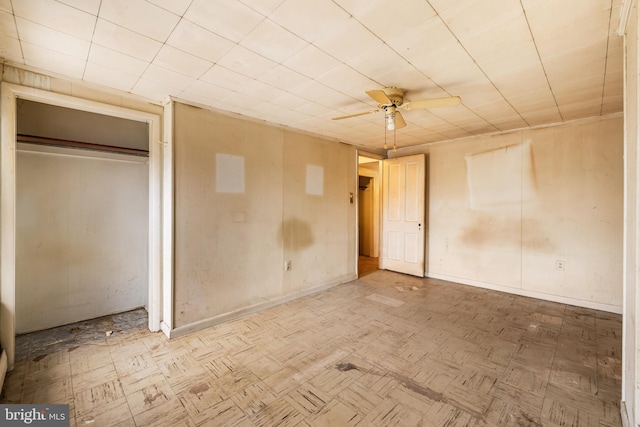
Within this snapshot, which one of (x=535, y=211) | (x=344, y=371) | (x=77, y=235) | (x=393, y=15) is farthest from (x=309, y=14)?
(x=535, y=211)

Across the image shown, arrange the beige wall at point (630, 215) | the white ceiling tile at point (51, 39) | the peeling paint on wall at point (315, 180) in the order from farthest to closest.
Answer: the peeling paint on wall at point (315, 180)
the white ceiling tile at point (51, 39)
the beige wall at point (630, 215)

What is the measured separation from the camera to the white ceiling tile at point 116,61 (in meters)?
1.99

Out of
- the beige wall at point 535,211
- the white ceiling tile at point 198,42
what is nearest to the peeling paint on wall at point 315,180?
the beige wall at point 535,211

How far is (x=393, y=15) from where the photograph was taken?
5.29ft

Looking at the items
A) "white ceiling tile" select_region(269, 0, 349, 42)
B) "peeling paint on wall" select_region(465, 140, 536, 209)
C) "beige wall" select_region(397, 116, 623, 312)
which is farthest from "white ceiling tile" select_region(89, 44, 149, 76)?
"peeling paint on wall" select_region(465, 140, 536, 209)

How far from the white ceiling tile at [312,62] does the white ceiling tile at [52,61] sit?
1.70 metres

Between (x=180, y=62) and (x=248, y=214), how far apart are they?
6.07 feet

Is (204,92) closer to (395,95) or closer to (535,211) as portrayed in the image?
(395,95)

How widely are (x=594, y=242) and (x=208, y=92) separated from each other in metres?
5.22

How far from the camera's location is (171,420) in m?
1.77

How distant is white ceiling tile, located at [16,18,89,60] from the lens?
5.62ft

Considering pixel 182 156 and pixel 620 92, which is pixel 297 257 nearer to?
pixel 182 156

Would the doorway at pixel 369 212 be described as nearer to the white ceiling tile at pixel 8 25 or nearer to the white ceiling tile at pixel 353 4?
the white ceiling tile at pixel 353 4

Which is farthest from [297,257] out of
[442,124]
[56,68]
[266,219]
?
[56,68]
